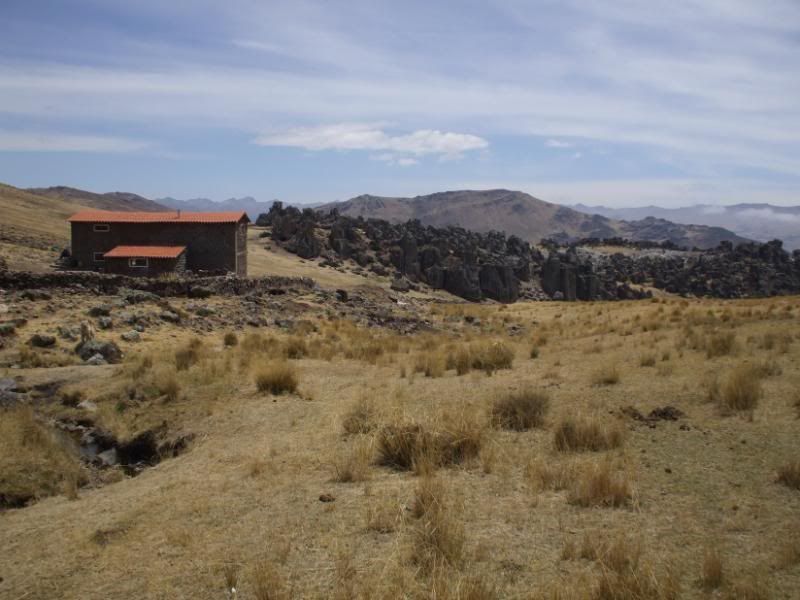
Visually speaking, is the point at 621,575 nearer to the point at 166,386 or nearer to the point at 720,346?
the point at 166,386

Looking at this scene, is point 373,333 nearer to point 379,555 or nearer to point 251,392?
point 251,392

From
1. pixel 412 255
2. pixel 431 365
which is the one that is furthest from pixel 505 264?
pixel 431 365

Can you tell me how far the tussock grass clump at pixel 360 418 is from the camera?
914 centimetres

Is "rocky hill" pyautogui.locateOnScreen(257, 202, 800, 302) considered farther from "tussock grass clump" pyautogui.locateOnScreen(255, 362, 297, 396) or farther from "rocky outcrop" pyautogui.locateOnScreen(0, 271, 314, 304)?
"tussock grass clump" pyautogui.locateOnScreen(255, 362, 297, 396)

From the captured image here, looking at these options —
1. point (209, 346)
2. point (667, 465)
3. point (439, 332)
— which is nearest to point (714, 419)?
point (667, 465)

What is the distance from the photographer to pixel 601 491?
20.8ft

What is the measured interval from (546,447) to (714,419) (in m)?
2.55

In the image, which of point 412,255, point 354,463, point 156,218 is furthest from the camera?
point 412,255

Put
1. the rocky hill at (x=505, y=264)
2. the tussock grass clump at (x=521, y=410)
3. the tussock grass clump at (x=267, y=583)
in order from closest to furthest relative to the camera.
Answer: the tussock grass clump at (x=267, y=583) < the tussock grass clump at (x=521, y=410) < the rocky hill at (x=505, y=264)

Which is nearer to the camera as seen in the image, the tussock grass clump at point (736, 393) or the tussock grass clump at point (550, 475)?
the tussock grass clump at point (550, 475)

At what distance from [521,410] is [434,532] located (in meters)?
3.88

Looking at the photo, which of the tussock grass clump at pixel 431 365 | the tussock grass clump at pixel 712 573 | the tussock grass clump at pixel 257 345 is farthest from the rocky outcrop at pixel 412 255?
the tussock grass clump at pixel 712 573

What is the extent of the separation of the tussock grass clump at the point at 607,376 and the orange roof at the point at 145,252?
29.2 metres

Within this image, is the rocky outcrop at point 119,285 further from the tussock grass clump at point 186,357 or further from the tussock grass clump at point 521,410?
the tussock grass clump at point 521,410
